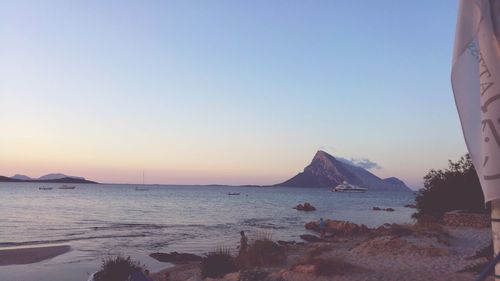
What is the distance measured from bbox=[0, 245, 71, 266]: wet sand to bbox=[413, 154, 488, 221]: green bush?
76.5 ft

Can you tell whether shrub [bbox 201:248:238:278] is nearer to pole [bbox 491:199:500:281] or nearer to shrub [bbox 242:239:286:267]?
shrub [bbox 242:239:286:267]

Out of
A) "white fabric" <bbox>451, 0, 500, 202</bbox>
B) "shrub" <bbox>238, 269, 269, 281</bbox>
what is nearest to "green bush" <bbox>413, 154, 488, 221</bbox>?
"shrub" <bbox>238, 269, 269, 281</bbox>

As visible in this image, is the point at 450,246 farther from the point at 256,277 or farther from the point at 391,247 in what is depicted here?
the point at 256,277

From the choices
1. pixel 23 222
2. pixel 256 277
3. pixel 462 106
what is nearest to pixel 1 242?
pixel 23 222

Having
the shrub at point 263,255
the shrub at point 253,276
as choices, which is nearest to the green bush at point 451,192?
the shrub at point 263,255

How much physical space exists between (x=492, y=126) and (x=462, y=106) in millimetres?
349

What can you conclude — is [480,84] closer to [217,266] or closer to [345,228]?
[217,266]

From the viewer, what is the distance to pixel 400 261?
16031 millimetres

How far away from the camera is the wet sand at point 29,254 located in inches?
944

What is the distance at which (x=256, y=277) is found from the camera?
13.0m

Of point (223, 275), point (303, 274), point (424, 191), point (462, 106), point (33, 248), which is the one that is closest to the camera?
point (462, 106)

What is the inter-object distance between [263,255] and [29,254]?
50.2 feet

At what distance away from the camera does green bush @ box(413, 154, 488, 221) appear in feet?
100

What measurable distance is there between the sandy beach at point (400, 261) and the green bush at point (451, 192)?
8.37 m
